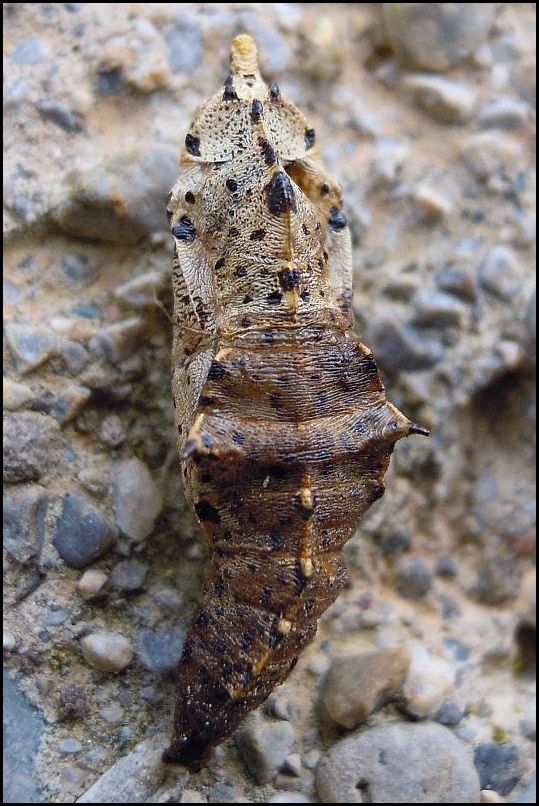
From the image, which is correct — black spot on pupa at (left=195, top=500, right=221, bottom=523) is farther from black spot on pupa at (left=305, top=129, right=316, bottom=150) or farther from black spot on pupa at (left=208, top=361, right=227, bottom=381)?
black spot on pupa at (left=305, top=129, right=316, bottom=150)

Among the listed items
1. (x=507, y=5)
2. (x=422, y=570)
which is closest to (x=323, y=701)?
(x=422, y=570)

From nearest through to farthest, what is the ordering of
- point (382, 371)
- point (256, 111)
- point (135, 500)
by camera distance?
point (256, 111)
point (135, 500)
point (382, 371)

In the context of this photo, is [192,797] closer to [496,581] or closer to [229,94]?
[496,581]

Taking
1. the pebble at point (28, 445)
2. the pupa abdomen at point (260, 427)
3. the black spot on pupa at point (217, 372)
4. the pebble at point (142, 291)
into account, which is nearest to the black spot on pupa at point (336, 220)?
the pupa abdomen at point (260, 427)

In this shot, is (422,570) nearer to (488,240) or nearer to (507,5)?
(488,240)

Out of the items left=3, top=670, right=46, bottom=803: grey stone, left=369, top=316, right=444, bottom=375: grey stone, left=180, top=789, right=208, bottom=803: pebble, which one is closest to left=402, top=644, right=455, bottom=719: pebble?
left=180, top=789, right=208, bottom=803: pebble

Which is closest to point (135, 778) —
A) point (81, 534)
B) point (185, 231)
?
point (81, 534)
